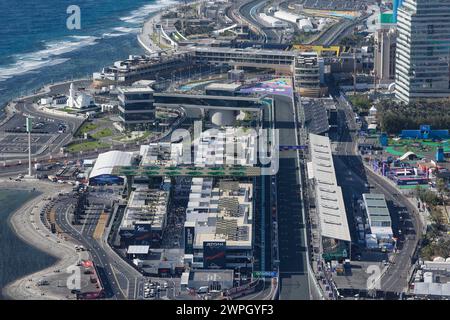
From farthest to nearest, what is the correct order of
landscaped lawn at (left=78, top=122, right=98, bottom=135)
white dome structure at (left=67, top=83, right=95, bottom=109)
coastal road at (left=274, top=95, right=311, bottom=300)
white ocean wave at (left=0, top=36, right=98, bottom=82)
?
white ocean wave at (left=0, top=36, right=98, bottom=82)
white dome structure at (left=67, top=83, right=95, bottom=109)
landscaped lawn at (left=78, top=122, right=98, bottom=135)
coastal road at (left=274, top=95, right=311, bottom=300)

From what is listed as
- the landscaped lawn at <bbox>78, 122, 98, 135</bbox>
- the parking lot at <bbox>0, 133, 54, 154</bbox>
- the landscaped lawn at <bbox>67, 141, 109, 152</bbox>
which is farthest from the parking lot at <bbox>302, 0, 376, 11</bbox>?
the landscaped lawn at <bbox>67, 141, 109, 152</bbox>

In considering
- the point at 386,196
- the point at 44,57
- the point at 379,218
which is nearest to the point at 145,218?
the point at 379,218

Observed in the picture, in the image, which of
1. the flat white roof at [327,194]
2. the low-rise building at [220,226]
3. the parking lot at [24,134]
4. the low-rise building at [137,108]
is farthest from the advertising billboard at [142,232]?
the low-rise building at [137,108]

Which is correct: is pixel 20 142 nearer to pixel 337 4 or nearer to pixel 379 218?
pixel 379 218

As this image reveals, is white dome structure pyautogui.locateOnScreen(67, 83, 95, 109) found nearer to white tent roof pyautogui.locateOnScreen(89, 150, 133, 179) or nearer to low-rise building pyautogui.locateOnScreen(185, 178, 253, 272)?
white tent roof pyautogui.locateOnScreen(89, 150, 133, 179)
